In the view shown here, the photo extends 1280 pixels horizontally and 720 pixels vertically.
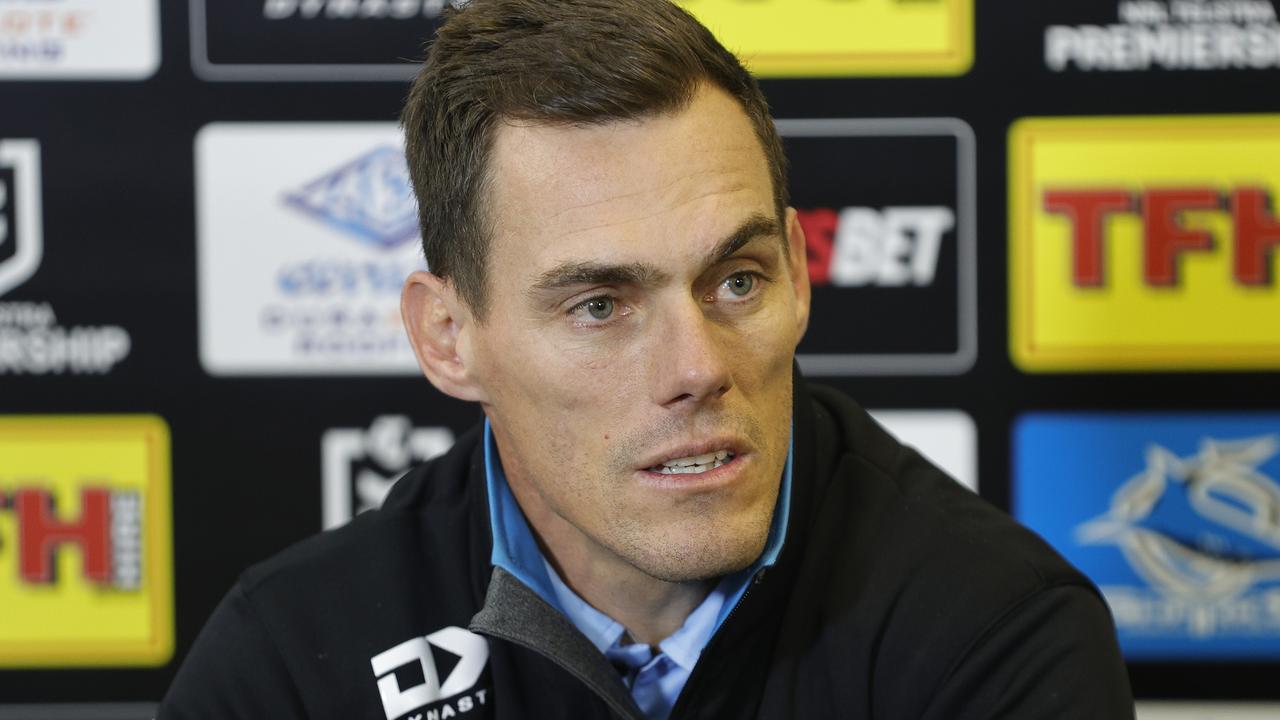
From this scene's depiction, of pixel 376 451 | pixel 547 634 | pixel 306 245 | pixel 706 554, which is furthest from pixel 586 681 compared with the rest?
pixel 306 245

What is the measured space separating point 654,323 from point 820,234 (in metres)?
0.74

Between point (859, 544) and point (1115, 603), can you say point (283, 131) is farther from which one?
point (1115, 603)

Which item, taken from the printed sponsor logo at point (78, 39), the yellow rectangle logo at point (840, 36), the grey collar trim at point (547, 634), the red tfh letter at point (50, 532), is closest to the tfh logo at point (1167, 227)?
the yellow rectangle logo at point (840, 36)

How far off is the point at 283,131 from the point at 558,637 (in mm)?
901

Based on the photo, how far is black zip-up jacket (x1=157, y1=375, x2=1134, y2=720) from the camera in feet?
3.46

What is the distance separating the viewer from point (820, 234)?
68.2 inches

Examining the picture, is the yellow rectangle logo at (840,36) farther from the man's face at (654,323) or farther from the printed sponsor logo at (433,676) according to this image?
the printed sponsor logo at (433,676)

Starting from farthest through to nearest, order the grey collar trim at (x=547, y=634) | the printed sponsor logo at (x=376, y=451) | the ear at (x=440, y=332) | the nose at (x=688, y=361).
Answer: the printed sponsor logo at (x=376, y=451) → the ear at (x=440, y=332) → the grey collar trim at (x=547, y=634) → the nose at (x=688, y=361)

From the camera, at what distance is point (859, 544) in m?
1.15

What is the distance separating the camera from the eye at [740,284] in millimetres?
1074

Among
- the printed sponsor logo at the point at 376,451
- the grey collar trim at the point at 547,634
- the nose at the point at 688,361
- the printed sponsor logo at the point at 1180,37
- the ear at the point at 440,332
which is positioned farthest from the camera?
the printed sponsor logo at the point at 376,451

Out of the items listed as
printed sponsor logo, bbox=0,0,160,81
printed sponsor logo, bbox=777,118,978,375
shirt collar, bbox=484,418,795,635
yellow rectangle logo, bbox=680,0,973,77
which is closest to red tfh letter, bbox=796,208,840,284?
printed sponsor logo, bbox=777,118,978,375

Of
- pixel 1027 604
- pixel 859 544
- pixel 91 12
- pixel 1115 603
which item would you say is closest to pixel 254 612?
pixel 859 544

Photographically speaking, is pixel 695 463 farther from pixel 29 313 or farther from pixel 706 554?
pixel 29 313
